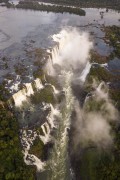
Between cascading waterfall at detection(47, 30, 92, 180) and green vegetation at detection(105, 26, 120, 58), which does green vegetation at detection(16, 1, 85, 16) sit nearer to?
green vegetation at detection(105, 26, 120, 58)

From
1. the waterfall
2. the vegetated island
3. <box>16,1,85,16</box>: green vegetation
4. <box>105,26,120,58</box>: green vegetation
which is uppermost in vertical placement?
the vegetated island

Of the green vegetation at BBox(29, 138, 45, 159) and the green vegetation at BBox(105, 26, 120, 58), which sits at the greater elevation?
the green vegetation at BBox(105, 26, 120, 58)

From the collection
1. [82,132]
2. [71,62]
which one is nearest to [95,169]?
[82,132]

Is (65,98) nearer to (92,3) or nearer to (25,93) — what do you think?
(25,93)

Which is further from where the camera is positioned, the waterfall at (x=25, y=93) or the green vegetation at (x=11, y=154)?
the waterfall at (x=25, y=93)

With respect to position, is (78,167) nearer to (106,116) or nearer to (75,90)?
(106,116)

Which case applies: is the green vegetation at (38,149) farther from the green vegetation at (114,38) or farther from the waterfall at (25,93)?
the green vegetation at (114,38)

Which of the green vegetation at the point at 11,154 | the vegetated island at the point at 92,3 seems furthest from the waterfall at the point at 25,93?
the vegetated island at the point at 92,3

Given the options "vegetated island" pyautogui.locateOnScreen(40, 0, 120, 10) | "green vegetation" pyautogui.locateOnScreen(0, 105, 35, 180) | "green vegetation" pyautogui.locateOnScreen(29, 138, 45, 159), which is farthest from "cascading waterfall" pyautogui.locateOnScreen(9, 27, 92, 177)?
"vegetated island" pyautogui.locateOnScreen(40, 0, 120, 10)

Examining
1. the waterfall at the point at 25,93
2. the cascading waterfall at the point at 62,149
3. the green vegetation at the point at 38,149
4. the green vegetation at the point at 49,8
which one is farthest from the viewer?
the green vegetation at the point at 49,8
